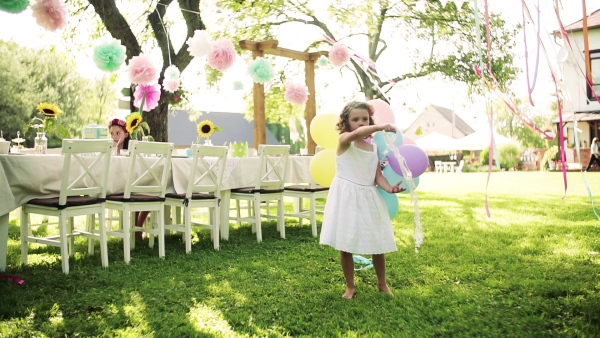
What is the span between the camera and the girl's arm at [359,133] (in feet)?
8.06

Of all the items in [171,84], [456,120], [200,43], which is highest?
[456,120]

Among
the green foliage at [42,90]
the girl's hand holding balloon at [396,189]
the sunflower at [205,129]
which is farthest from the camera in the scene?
the green foliage at [42,90]

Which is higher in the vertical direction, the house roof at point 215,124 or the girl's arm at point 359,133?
the house roof at point 215,124

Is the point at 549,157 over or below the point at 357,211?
over

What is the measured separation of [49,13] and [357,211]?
2287mm

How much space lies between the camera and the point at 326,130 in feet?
10.3

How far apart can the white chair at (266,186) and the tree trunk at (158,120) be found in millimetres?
3255

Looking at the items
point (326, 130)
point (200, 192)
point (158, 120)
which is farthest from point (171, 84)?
point (158, 120)

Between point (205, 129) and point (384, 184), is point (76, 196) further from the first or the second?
point (384, 184)

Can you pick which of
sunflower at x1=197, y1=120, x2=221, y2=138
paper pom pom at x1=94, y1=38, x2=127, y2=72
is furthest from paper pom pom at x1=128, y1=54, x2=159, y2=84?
sunflower at x1=197, y1=120, x2=221, y2=138

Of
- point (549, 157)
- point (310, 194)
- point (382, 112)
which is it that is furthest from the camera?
point (549, 157)

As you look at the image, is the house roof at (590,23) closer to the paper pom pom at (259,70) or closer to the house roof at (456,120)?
the paper pom pom at (259,70)

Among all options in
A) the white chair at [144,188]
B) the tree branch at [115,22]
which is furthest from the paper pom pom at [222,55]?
the tree branch at [115,22]

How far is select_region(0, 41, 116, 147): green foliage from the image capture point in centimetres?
2088
